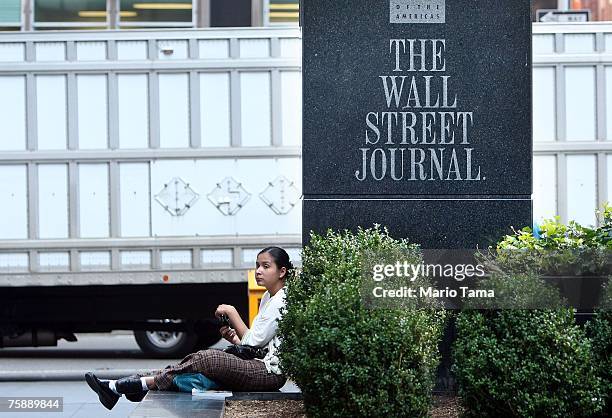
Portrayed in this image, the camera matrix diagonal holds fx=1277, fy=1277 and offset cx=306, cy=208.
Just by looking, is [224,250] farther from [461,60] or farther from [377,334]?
[377,334]

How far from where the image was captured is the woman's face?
8812 millimetres

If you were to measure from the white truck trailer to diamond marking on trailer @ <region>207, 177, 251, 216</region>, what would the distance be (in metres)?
0.01

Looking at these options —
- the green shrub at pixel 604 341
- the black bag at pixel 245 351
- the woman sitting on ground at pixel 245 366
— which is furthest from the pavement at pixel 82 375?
the green shrub at pixel 604 341

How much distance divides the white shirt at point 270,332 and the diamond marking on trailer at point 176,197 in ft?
21.8

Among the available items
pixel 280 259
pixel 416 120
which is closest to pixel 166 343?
pixel 280 259

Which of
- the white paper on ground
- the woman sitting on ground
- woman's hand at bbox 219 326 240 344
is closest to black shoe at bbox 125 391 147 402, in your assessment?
the woman sitting on ground

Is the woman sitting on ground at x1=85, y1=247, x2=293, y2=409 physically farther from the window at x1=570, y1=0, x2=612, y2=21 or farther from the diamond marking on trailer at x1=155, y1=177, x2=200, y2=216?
the window at x1=570, y1=0, x2=612, y2=21

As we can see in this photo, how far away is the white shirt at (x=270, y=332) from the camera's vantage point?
8609 millimetres

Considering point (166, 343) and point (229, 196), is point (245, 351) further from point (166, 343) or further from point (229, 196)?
point (166, 343)

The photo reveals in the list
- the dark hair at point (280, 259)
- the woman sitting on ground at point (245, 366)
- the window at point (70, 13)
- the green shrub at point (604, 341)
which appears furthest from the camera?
the window at point (70, 13)

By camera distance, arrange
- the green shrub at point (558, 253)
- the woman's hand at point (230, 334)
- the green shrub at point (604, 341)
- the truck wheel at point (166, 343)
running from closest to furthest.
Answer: the green shrub at point (604, 341)
the green shrub at point (558, 253)
the woman's hand at point (230, 334)
the truck wheel at point (166, 343)

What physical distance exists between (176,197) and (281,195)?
1257 mm

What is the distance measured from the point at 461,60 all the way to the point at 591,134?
7.15 meters

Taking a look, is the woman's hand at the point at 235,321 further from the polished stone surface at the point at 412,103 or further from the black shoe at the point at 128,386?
the polished stone surface at the point at 412,103
